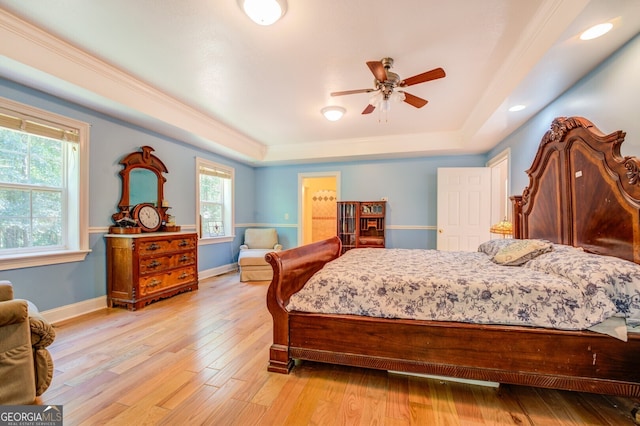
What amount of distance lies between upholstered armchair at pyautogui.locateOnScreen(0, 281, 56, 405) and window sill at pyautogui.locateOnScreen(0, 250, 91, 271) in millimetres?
1518

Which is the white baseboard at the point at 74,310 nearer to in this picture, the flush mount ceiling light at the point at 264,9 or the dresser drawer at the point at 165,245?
the dresser drawer at the point at 165,245

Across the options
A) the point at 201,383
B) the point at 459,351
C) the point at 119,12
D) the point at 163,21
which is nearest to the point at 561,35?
the point at 459,351

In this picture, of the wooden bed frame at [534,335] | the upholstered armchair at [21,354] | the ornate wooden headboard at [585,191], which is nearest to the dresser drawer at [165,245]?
the upholstered armchair at [21,354]

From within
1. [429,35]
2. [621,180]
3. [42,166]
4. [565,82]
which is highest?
[429,35]

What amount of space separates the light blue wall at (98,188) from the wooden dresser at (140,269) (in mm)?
130

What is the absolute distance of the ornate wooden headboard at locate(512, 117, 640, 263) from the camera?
1714mm

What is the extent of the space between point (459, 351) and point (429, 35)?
7.76 ft

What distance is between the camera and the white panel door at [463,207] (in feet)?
14.8

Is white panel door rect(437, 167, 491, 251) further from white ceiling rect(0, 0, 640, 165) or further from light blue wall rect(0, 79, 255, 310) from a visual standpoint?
light blue wall rect(0, 79, 255, 310)

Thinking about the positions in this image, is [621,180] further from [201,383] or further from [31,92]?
[31,92]

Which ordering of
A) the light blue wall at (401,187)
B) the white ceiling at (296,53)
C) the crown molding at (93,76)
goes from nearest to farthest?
the white ceiling at (296,53), the crown molding at (93,76), the light blue wall at (401,187)

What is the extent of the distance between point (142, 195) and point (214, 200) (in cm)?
155

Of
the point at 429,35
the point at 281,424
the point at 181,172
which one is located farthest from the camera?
the point at 181,172

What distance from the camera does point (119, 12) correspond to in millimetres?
1960
